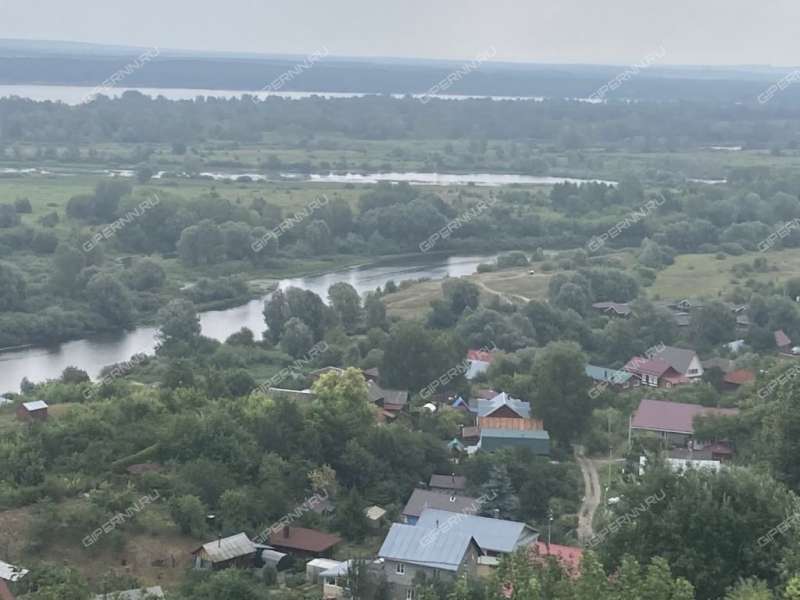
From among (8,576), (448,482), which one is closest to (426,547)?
(448,482)

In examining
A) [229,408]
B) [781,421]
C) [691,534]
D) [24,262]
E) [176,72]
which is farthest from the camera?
[176,72]

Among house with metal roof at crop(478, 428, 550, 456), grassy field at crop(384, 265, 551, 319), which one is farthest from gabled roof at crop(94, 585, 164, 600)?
grassy field at crop(384, 265, 551, 319)

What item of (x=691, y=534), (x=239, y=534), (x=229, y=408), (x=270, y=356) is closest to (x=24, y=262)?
(x=270, y=356)

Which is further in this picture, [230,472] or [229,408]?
[229,408]

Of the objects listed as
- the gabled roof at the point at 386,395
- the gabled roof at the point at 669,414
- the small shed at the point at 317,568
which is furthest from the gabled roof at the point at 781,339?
the small shed at the point at 317,568

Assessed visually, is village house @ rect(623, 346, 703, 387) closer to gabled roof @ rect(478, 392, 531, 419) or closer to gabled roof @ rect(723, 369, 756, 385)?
gabled roof @ rect(723, 369, 756, 385)

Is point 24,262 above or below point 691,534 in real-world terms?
below

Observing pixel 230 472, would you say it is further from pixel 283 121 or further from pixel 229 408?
pixel 283 121
